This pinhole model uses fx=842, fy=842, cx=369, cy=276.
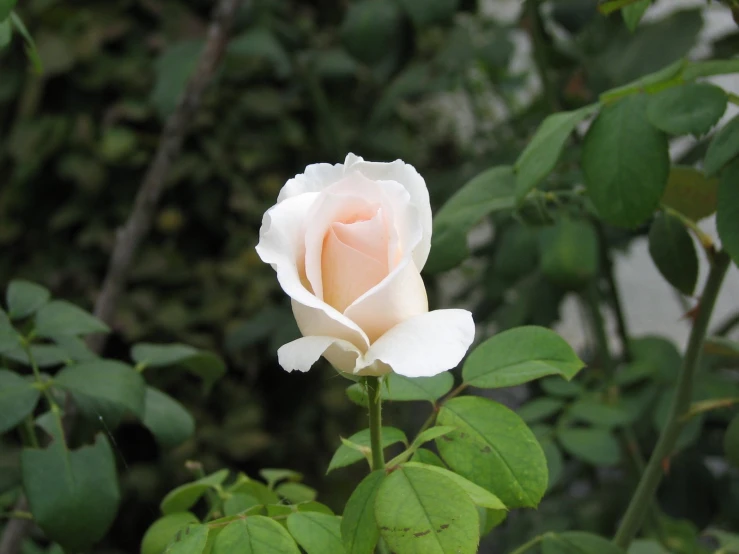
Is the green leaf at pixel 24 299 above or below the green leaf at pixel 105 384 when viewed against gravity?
above

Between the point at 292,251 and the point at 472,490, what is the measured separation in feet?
0.40

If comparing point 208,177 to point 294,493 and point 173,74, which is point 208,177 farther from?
point 294,493

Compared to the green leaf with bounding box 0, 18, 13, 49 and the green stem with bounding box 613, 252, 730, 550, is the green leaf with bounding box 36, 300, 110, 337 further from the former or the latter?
the green stem with bounding box 613, 252, 730, 550

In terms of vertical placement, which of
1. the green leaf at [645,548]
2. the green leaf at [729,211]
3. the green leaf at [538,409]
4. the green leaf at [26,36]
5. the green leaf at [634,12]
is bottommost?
the green leaf at [538,409]

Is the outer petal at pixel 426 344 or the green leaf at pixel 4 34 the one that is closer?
the outer petal at pixel 426 344

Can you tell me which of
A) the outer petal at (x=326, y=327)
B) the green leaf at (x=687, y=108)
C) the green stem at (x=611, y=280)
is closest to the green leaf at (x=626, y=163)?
the green leaf at (x=687, y=108)

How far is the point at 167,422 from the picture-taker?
581 mm

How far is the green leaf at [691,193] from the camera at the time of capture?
60 cm

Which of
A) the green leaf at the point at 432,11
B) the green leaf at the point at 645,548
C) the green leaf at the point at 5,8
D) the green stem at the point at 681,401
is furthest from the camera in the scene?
the green leaf at the point at 432,11

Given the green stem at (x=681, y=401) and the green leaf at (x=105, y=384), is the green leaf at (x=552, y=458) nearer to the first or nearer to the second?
the green stem at (x=681, y=401)

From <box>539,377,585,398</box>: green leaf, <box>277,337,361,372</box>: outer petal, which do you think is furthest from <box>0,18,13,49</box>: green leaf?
<box>539,377,585,398</box>: green leaf

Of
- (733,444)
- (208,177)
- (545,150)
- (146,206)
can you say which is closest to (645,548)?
(733,444)

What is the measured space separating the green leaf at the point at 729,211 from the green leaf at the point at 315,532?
258mm

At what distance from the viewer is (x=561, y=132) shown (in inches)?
20.6
